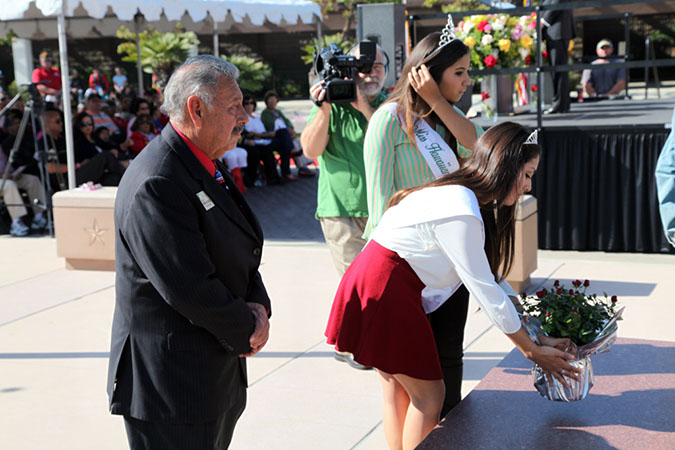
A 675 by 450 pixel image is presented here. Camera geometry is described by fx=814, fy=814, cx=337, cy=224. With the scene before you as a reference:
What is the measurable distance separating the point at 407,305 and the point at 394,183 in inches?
42.8

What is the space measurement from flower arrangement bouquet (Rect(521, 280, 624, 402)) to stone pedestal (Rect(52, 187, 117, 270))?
5.34 metres

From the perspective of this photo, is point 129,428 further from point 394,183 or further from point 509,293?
point 394,183

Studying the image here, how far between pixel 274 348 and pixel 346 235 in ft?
3.56

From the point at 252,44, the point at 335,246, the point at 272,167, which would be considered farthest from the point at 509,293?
the point at 252,44

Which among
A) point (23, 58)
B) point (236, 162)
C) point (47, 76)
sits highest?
point (23, 58)

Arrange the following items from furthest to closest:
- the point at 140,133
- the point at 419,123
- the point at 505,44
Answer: the point at 140,133, the point at 505,44, the point at 419,123

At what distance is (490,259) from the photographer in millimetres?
2809

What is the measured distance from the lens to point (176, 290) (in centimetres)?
217

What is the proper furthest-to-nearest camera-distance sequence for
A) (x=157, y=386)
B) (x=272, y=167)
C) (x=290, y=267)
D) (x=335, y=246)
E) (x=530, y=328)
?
(x=272, y=167)
(x=290, y=267)
(x=335, y=246)
(x=530, y=328)
(x=157, y=386)

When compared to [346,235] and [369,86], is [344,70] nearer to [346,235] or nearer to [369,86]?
[369,86]

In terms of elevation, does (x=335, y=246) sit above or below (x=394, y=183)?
below

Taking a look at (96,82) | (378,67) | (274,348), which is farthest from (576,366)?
(96,82)

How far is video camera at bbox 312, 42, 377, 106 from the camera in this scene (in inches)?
169

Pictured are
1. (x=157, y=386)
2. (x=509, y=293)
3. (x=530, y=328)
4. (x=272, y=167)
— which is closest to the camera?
(x=157, y=386)
